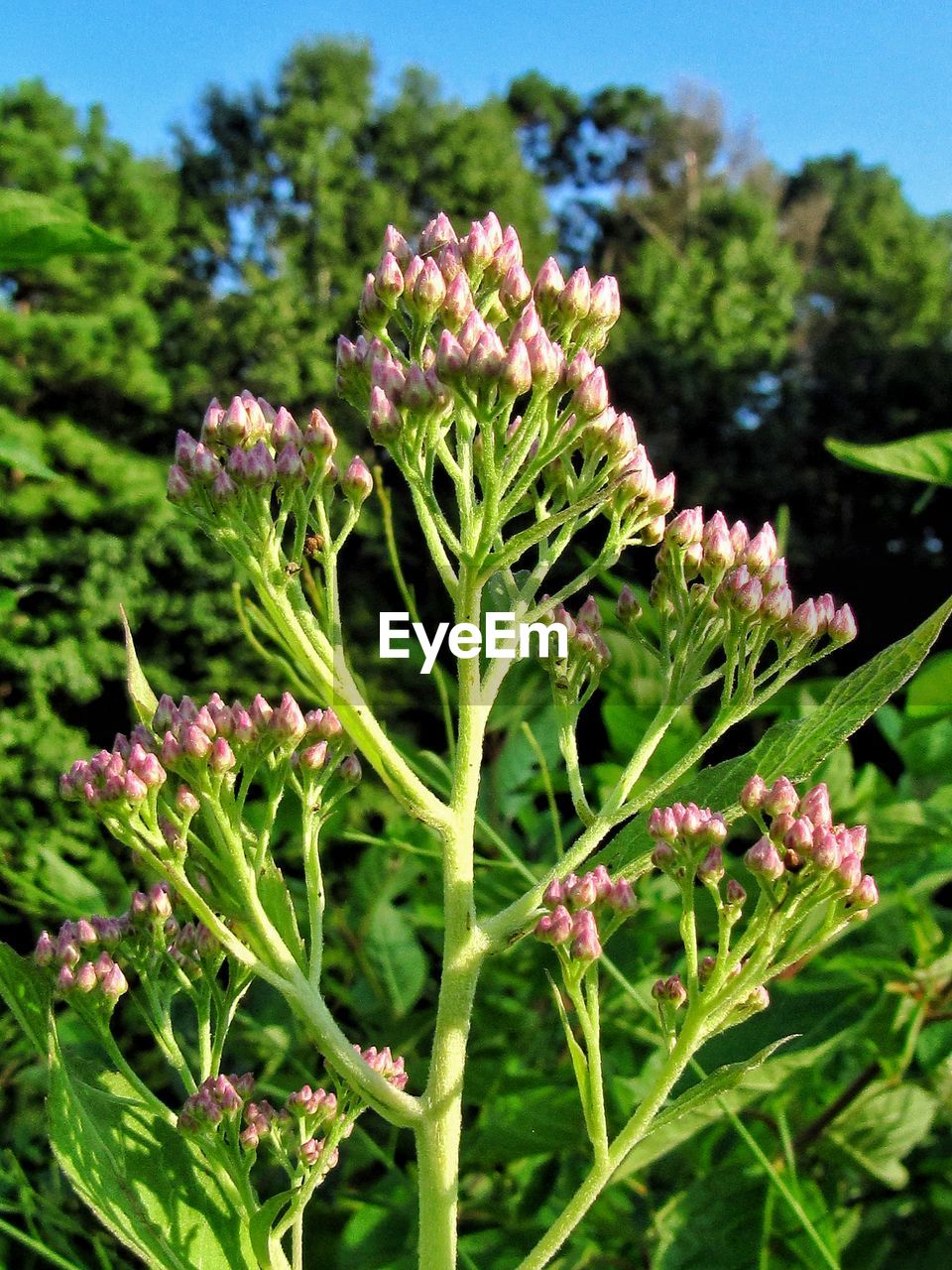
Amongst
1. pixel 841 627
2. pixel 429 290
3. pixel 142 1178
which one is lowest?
pixel 142 1178

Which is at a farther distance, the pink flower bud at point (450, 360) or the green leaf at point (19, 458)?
the green leaf at point (19, 458)

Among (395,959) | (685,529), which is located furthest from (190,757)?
(395,959)

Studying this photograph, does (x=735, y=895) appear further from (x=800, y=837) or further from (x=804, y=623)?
(x=804, y=623)

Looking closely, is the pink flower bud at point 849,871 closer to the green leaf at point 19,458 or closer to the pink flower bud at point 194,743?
the pink flower bud at point 194,743

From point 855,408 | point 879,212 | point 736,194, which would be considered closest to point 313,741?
point 855,408

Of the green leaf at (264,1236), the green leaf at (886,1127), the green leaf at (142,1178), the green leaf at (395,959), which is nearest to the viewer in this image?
the green leaf at (142,1178)

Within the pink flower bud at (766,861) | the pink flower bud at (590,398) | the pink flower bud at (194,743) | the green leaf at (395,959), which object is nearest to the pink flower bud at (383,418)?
the pink flower bud at (590,398)

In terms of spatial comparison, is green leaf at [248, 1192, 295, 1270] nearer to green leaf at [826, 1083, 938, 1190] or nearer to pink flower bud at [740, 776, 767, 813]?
pink flower bud at [740, 776, 767, 813]

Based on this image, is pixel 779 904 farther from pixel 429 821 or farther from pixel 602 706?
pixel 602 706
